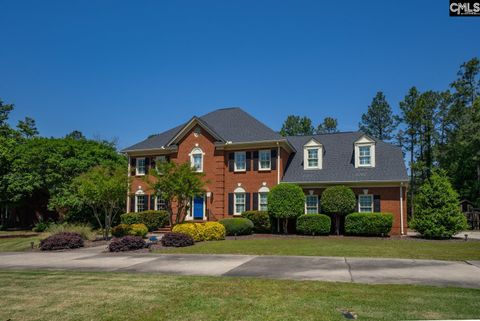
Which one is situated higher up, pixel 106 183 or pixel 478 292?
pixel 106 183

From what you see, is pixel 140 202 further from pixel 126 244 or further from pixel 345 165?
pixel 345 165

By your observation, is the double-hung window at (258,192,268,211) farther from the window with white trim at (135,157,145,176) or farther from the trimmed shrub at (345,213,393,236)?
the window with white trim at (135,157,145,176)

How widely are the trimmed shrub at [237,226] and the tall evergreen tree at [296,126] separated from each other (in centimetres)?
3013

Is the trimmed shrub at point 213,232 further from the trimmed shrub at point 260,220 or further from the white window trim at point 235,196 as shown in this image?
the white window trim at point 235,196

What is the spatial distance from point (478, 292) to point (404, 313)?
2.65 m

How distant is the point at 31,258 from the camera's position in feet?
53.2

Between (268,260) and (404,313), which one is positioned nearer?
(404,313)

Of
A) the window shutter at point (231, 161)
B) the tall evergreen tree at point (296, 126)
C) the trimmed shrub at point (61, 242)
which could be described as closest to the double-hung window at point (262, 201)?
the window shutter at point (231, 161)

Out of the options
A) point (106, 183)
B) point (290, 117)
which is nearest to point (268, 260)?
point (106, 183)

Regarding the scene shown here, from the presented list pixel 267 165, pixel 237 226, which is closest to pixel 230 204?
pixel 237 226

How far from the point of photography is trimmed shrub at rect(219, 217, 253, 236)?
24.5 metres

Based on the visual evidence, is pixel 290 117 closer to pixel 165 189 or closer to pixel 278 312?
pixel 165 189

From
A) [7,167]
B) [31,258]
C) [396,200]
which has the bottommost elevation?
[31,258]

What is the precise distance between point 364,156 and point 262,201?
7980 millimetres
